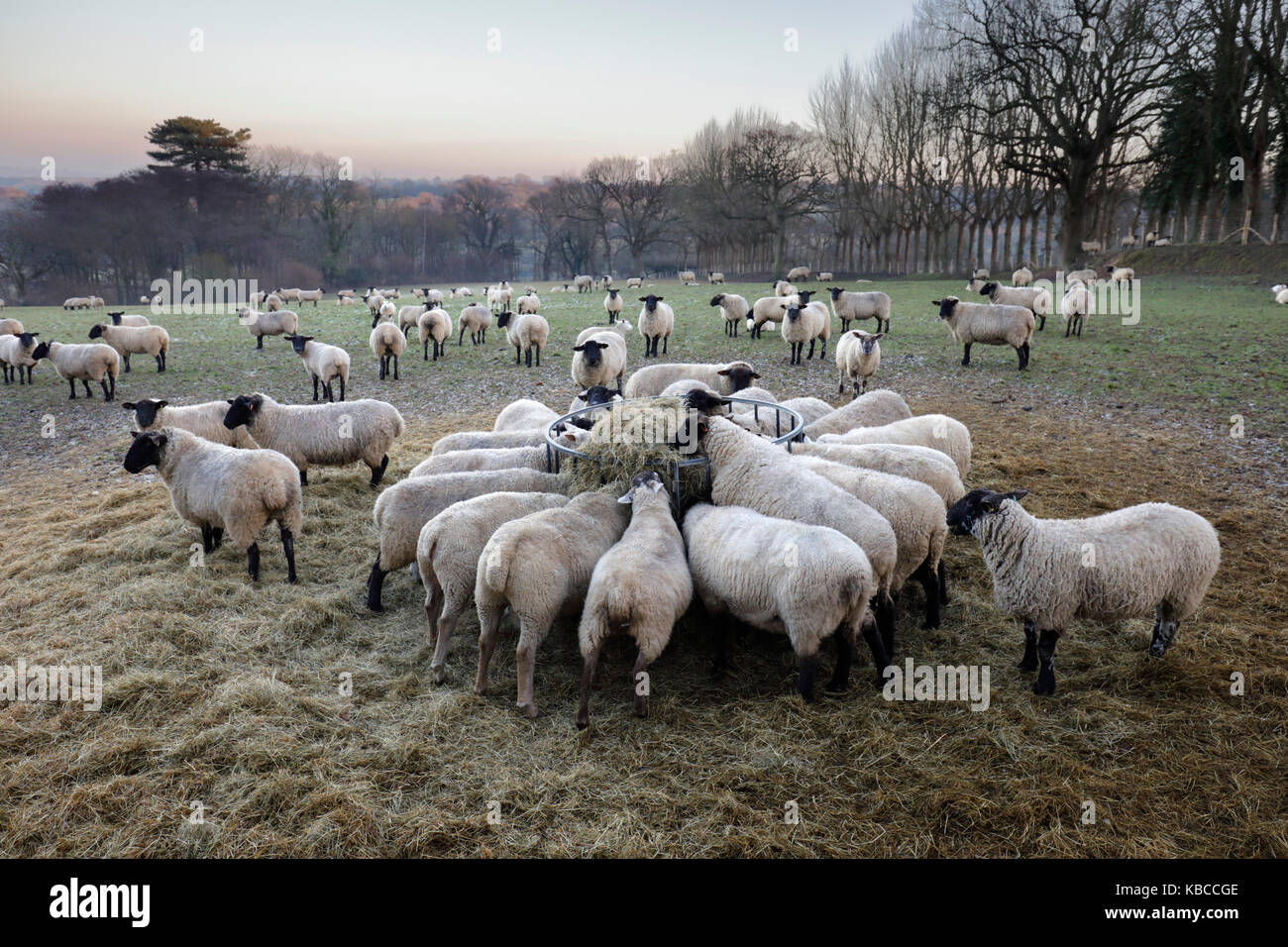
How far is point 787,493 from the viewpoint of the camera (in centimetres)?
552

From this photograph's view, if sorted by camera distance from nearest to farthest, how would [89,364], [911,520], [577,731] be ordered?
[577,731] → [911,520] → [89,364]

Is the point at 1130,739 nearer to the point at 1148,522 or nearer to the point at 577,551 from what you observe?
the point at 1148,522

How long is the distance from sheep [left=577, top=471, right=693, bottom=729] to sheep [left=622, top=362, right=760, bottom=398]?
542cm

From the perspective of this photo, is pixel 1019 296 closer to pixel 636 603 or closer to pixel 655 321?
pixel 655 321

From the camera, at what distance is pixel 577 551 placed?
5.06m

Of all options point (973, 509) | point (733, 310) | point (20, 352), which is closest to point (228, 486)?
point (973, 509)

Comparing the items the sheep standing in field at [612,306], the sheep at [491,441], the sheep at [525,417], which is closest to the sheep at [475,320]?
the sheep standing in field at [612,306]

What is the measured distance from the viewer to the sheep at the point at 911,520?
537cm

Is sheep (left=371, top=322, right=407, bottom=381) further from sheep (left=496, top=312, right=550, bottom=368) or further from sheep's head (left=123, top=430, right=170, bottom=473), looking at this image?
sheep's head (left=123, top=430, right=170, bottom=473)

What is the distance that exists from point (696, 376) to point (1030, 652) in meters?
6.87

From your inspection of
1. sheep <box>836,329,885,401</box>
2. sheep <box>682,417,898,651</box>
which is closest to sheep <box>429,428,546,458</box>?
sheep <box>682,417,898,651</box>

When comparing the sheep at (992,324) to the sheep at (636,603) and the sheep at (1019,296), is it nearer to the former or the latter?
the sheep at (1019,296)
